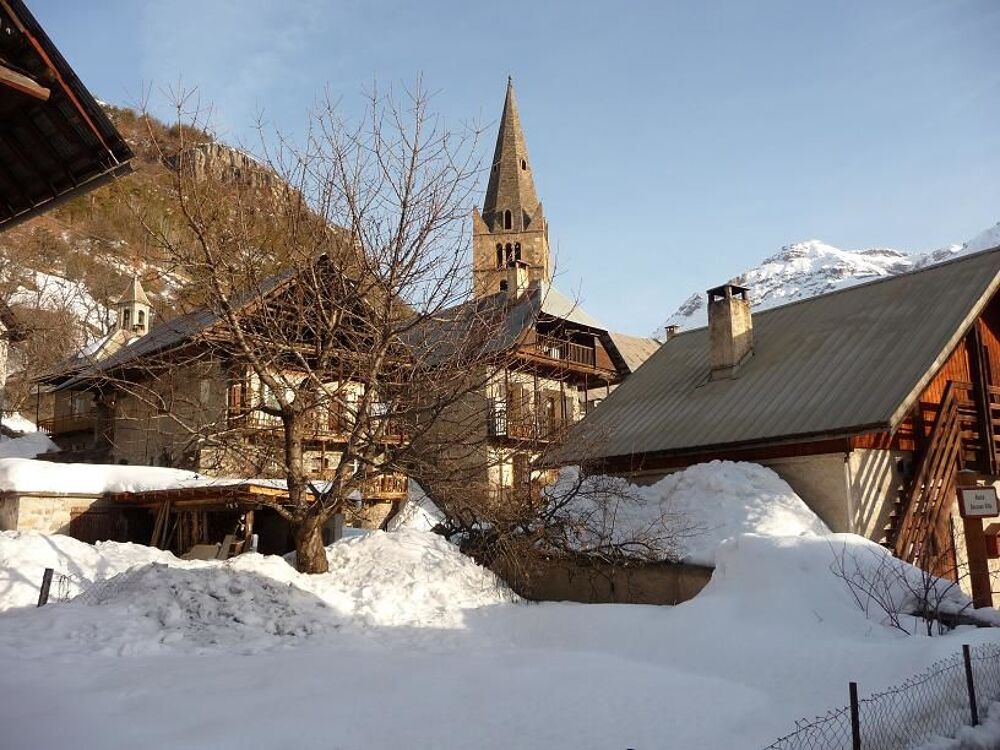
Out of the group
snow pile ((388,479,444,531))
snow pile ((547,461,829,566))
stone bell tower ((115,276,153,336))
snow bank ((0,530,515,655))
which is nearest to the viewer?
snow bank ((0,530,515,655))

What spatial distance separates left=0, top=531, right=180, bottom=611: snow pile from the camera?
1425cm

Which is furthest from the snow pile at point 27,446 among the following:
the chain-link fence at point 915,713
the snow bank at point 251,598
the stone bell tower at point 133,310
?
the chain-link fence at point 915,713

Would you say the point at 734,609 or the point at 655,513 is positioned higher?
the point at 655,513

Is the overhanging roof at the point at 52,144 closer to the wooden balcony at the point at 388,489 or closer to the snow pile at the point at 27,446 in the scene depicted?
the wooden balcony at the point at 388,489

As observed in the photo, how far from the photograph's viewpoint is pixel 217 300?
12.3m

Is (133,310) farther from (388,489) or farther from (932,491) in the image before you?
(932,491)

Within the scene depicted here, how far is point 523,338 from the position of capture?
45.8 feet

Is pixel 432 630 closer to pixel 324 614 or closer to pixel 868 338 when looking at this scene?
pixel 324 614

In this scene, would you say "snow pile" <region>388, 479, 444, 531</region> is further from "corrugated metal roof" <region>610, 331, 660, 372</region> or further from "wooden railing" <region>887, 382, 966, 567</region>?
"corrugated metal roof" <region>610, 331, 660, 372</region>

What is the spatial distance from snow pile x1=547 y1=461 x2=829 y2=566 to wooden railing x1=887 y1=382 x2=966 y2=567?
6.06 ft

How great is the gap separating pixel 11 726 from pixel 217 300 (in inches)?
287

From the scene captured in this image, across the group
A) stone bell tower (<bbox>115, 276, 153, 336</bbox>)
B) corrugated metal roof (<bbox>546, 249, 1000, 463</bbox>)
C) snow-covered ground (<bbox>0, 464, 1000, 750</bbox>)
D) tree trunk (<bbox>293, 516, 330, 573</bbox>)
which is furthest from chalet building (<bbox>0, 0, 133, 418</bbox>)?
stone bell tower (<bbox>115, 276, 153, 336</bbox>)

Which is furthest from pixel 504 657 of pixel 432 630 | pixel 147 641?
pixel 147 641

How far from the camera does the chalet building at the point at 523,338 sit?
13.9m
